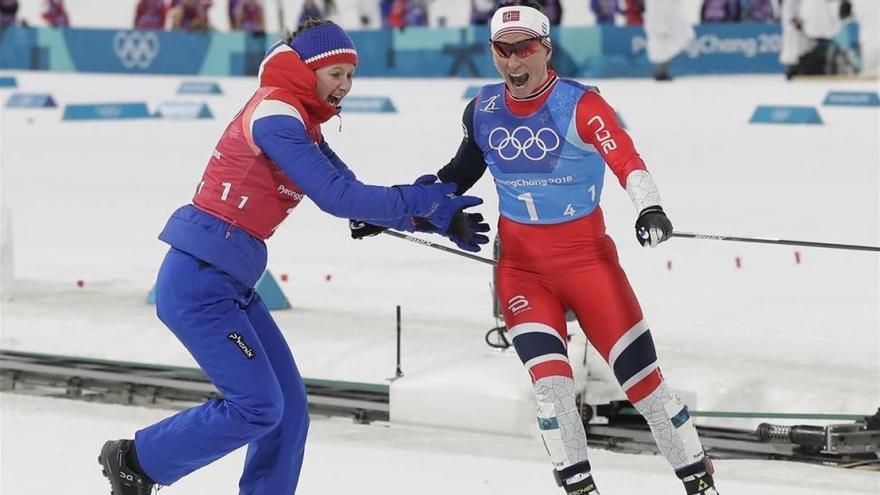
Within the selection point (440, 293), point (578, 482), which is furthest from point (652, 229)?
point (440, 293)

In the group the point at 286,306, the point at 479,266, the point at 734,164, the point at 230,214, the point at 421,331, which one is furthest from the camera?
the point at 734,164

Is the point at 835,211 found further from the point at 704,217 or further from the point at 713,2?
the point at 713,2

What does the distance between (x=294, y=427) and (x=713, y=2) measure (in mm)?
25995

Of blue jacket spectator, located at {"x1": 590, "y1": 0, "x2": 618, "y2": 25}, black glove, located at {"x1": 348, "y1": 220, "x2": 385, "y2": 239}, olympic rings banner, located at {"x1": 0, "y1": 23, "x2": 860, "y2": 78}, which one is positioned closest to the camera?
black glove, located at {"x1": 348, "y1": 220, "x2": 385, "y2": 239}

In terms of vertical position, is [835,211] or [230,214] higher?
[230,214]

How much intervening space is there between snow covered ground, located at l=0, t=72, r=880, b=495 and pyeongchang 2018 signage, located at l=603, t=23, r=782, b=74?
8258 millimetres

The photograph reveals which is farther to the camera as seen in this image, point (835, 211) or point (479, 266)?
point (835, 211)

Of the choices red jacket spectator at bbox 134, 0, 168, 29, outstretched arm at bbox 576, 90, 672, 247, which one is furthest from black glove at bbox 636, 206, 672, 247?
red jacket spectator at bbox 134, 0, 168, 29

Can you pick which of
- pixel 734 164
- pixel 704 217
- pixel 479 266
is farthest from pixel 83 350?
pixel 734 164

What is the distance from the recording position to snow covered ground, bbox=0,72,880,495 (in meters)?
7.48

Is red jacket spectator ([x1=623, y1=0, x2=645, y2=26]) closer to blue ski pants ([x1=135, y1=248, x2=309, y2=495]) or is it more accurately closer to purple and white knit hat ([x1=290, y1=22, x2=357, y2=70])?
purple and white knit hat ([x1=290, y1=22, x2=357, y2=70])

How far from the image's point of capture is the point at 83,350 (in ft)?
32.1

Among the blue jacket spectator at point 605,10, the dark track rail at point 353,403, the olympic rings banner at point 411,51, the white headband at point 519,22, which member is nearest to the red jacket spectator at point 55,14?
the olympic rings banner at point 411,51

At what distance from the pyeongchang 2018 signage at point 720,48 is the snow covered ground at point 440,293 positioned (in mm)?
8258
